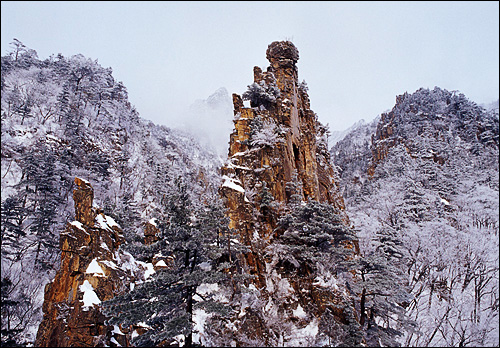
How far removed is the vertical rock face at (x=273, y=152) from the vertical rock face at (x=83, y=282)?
9.96 m

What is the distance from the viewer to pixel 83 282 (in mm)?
19234

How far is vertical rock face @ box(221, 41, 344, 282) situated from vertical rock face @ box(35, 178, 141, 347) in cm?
996

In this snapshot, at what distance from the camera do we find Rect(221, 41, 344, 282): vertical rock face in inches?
897

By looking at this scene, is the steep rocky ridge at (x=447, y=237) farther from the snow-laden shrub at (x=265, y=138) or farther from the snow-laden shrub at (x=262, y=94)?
the snow-laden shrub at (x=262, y=94)

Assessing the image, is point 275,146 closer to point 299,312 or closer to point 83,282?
point 299,312

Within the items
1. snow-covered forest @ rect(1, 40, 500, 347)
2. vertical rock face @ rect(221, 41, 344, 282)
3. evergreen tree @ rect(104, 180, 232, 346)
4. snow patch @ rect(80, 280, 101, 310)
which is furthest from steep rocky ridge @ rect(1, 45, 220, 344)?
vertical rock face @ rect(221, 41, 344, 282)

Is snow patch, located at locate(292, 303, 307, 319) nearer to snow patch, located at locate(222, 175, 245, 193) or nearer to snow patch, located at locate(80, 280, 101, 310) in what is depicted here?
snow patch, located at locate(222, 175, 245, 193)

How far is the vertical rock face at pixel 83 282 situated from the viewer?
17.1 m

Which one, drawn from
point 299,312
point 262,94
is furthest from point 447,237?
point 262,94

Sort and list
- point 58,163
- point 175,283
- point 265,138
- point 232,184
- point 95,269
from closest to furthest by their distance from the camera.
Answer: point 175,283 < point 95,269 < point 232,184 < point 265,138 < point 58,163

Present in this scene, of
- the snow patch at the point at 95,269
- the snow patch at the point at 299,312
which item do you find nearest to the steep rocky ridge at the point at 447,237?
the snow patch at the point at 299,312

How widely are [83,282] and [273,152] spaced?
1856 centimetres

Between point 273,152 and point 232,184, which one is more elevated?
point 273,152

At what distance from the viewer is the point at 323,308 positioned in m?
18.4
